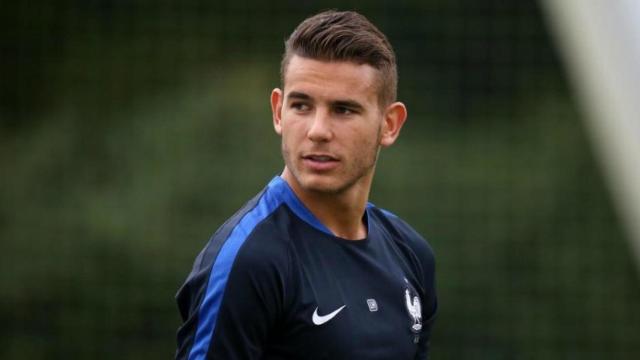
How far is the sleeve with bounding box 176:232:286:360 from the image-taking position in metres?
1.98

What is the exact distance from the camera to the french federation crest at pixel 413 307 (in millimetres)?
2379

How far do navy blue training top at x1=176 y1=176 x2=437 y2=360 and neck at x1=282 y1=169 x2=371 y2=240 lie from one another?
0.09 ft

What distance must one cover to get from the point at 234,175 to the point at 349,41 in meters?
3.91

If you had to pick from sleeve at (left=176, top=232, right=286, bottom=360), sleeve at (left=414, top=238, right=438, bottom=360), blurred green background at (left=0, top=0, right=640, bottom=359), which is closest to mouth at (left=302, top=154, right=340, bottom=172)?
sleeve at (left=176, top=232, right=286, bottom=360)

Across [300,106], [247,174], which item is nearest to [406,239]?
[300,106]

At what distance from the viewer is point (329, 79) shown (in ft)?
7.14

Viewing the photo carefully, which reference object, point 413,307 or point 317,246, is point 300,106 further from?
point 413,307

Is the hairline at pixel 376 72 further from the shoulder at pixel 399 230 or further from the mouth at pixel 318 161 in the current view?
the shoulder at pixel 399 230

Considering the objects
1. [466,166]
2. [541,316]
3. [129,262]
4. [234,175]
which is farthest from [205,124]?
[541,316]

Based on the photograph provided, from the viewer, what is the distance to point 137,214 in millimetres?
6129

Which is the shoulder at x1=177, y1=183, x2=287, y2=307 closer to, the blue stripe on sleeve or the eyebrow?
the blue stripe on sleeve

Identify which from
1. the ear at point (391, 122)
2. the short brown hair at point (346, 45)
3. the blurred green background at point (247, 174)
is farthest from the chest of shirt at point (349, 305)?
the blurred green background at point (247, 174)

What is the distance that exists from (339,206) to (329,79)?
0.29 m

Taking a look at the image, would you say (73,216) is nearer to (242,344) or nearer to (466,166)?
(466,166)
